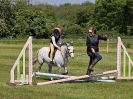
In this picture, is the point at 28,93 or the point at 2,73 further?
the point at 2,73

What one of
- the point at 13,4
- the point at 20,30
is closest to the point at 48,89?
the point at 20,30

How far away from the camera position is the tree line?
10256 centimetres

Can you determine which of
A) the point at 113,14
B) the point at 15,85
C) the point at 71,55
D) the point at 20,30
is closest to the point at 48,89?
the point at 15,85

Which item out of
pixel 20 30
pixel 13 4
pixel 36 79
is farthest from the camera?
pixel 13 4

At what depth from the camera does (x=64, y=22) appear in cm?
13250

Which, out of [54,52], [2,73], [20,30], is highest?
[54,52]

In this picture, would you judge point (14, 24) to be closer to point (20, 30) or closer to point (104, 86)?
point (20, 30)

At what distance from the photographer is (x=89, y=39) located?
20375mm

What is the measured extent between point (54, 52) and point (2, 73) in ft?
13.0

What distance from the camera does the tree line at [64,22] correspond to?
103m

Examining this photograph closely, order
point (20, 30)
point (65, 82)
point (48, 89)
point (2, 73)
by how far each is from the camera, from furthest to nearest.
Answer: point (20, 30) → point (2, 73) → point (65, 82) → point (48, 89)

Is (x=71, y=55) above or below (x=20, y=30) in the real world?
above

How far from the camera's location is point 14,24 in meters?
106

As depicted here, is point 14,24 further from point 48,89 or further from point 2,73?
point 48,89
